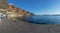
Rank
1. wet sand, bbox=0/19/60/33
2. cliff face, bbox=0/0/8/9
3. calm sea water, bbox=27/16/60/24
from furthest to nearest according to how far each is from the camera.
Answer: cliff face, bbox=0/0/8/9 → calm sea water, bbox=27/16/60/24 → wet sand, bbox=0/19/60/33

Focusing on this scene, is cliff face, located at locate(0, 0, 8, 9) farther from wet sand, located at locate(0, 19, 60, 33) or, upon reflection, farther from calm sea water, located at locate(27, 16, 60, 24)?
wet sand, located at locate(0, 19, 60, 33)

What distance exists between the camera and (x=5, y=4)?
1255cm

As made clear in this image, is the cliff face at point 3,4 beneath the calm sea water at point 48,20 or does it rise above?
above

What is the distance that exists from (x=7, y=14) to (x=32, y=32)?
5.55m

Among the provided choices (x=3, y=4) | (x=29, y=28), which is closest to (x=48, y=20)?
(x=3, y=4)

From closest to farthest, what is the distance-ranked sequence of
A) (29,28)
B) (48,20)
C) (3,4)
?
1. (29,28)
2. (48,20)
3. (3,4)

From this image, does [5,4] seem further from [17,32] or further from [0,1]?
[17,32]

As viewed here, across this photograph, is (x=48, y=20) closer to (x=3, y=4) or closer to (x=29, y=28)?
(x=3, y=4)

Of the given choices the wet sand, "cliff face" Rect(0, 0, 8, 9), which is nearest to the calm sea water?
"cliff face" Rect(0, 0, 8, 9)

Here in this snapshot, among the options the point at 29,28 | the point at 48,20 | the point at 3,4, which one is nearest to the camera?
the point at 29,28

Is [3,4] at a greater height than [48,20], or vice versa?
[3,4]

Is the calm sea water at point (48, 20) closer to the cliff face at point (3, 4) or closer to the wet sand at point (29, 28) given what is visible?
the cliff face at point (3, 4)

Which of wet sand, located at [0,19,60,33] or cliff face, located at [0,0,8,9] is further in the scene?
cliff face, located at [0,0,8,9]

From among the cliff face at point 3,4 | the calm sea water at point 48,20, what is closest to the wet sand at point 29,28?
the calm sea water at point 48,20
